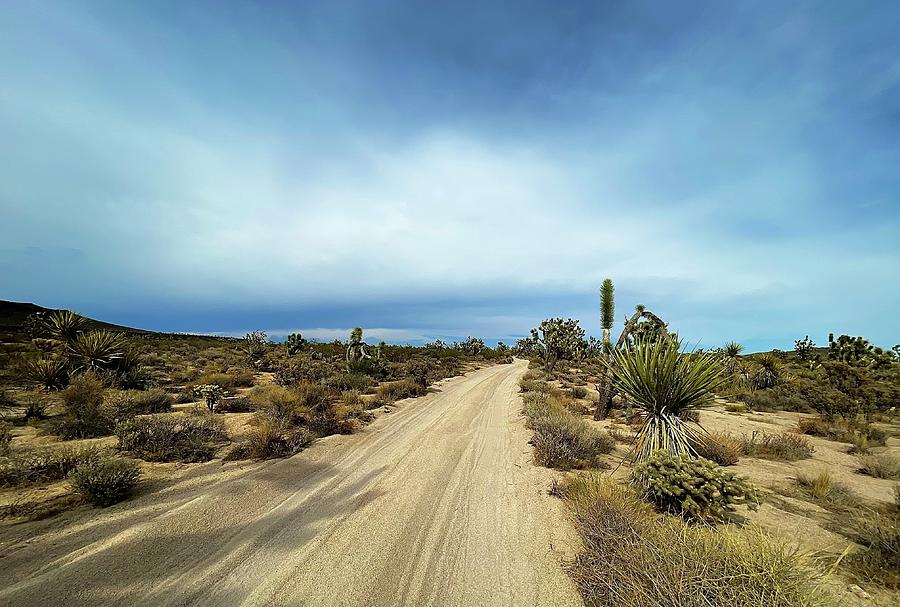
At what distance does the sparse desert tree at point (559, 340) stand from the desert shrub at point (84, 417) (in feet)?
111

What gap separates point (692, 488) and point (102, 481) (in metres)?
9.63

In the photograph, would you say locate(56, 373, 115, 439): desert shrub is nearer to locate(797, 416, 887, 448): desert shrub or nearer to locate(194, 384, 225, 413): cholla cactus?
locate(194, 384, 225, 413): cholla cactus

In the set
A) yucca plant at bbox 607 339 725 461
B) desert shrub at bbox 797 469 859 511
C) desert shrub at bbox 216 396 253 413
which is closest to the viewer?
desert shrub at bbox 797 469 859 511

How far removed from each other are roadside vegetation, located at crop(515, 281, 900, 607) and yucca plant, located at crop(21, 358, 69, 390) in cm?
1754

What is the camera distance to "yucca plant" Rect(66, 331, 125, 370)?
1353 cm

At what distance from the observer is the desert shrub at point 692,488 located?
211 inches

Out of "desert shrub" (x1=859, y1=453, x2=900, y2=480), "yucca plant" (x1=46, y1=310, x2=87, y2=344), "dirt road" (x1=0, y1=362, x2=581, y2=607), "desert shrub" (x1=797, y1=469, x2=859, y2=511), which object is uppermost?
"yucca plant" (x1=46, y1=310, x2=87, y2=344)

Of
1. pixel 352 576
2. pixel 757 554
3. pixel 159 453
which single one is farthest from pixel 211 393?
pixel 757 554

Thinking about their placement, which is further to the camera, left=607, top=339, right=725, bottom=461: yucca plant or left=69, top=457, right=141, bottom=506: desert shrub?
left=607, top=339, right=725, bottom=461: yucca plant

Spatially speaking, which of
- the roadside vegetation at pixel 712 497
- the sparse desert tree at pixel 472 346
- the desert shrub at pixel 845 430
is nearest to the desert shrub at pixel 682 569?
the roadside vegetation at pixel 712 497

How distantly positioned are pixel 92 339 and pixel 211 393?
6.62 metres

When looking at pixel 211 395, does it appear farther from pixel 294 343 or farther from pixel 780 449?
pixel 294 343

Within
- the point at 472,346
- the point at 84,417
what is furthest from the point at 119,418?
the point at 472,346

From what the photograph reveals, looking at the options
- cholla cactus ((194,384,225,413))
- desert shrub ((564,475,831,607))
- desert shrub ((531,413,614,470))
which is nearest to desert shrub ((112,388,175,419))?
cholla cactus ((194,384,225,413))
